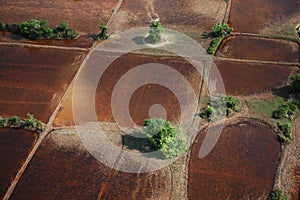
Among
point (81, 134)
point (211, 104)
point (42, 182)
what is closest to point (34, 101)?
point (81, 134)

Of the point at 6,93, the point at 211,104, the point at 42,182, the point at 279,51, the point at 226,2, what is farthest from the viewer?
the point at 226,2

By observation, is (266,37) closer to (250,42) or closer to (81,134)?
(250,42)

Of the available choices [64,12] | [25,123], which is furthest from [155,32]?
[25,123]

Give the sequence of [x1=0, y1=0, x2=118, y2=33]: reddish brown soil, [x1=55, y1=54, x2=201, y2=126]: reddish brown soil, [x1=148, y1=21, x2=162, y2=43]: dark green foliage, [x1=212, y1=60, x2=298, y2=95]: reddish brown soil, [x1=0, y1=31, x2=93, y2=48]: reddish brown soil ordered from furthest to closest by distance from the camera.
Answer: [x1=0, y1=0, x2=118, y2=33]: reddish brown soil, [x1=0, y1=31, x2=93, y2=48]: reddish brown soil, [x1=148, y1=21, x2=162, y2=43]: dark green foliage, [x1=212, y1=60, x2=298, y2=95]: reddish brown soil, [x1=55, y1=54, x2=201, y2=126]: reddish brown soil

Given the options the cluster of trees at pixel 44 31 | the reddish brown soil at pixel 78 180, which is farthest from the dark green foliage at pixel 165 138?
the cluster of trees at pixel 44 31

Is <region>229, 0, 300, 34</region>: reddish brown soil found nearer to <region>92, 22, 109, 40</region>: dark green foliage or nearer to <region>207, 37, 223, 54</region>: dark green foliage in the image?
<region>207, 37, 223, 54</region>: dark green foliage

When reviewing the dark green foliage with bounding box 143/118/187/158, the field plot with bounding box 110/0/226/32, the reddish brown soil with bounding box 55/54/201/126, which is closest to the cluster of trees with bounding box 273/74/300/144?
the reddish brown soil with bounding box 55/54/201/126
